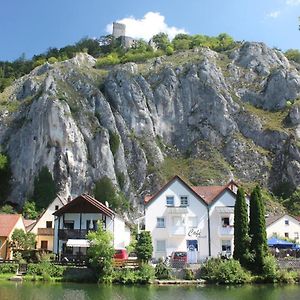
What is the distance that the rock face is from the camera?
97375 millimetres

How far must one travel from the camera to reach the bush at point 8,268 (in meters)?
44.2

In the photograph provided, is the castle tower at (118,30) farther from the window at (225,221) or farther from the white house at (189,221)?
the window at (225,221)

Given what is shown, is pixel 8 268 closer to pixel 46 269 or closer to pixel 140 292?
pixel 46 269

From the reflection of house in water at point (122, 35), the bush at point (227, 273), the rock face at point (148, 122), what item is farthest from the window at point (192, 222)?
the reflection of house in water at point (122, 35)

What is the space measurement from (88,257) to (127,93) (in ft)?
255

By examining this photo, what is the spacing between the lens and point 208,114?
11888cm

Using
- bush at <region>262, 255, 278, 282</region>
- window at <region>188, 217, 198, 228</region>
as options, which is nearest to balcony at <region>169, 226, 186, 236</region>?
window at <region>188, 217, 198, 228</region>

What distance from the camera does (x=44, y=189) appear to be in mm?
89750

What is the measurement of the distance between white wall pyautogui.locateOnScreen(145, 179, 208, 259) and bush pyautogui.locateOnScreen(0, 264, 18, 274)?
15.3m

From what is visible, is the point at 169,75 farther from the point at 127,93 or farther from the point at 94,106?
the point at 94,106

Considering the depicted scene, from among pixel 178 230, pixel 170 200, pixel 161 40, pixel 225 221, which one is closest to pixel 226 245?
pixel 225 221

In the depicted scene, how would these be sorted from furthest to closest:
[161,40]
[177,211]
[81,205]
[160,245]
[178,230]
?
[161,40], [81,205], [160,245], [177,211], [178,230]

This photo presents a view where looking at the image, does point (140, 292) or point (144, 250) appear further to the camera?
point (144, 250)

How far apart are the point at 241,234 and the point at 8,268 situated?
73.1 feet
